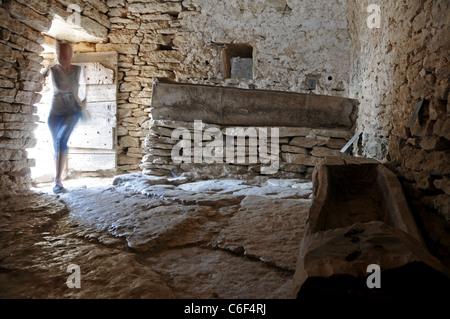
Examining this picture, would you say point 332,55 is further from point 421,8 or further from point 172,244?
point 172,244

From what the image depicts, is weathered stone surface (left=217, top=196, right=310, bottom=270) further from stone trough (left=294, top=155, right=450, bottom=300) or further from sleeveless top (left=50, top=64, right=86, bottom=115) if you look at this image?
sleeveless top (left=50, top=64, right=86, bottom=115)

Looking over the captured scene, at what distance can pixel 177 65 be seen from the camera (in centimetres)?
596

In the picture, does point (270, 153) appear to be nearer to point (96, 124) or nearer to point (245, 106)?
point (245, 106)

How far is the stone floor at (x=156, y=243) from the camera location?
1.23 m

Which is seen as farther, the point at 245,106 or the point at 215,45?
the point at 215,45

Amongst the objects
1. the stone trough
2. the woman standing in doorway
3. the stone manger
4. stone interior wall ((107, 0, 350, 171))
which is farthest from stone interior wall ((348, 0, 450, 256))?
the woman standing in doorway

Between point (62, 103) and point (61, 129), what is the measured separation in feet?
1.05

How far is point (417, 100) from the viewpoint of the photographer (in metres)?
1.82

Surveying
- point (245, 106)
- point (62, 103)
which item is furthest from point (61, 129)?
point (245, 106)

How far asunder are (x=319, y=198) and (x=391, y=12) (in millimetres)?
2048

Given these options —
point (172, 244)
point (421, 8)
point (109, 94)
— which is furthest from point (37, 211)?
point (109, 94)

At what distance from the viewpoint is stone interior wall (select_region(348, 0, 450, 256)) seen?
4.84ft

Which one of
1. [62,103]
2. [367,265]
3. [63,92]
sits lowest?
[367,265]

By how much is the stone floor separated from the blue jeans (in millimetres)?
935
